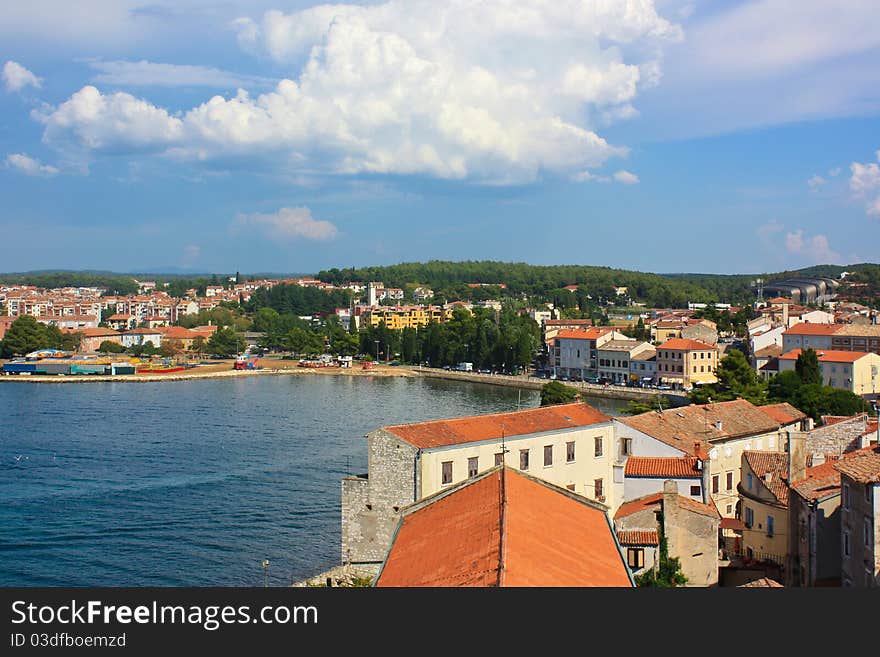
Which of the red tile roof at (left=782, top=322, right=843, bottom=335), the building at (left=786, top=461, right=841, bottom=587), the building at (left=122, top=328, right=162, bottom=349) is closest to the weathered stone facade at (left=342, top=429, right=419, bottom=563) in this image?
the building at (left=786, top=461, right=841, bottom=587)

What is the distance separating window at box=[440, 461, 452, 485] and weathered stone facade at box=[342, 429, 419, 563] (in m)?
0.42

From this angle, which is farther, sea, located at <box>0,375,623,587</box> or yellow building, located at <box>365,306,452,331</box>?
yellow building, located at <box>365,306,452,331</box>

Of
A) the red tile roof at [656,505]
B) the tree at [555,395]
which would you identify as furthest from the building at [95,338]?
the red tile roof at [656,505]

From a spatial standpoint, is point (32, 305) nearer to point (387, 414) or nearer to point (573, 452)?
point (387, 414)

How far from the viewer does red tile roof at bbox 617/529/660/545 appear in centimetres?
1052

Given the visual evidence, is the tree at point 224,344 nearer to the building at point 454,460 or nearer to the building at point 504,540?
the building at point 454,460

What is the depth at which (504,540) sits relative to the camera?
627cm

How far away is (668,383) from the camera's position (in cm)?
3741

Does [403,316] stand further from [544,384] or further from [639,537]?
[639,537]

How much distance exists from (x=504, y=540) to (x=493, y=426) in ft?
19.6

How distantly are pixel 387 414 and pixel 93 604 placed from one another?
24234 mm

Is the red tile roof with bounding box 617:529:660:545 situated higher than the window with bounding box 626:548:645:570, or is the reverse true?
the red tile roof with bounding box 617:529:660:545

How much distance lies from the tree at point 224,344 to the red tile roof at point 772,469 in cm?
4554

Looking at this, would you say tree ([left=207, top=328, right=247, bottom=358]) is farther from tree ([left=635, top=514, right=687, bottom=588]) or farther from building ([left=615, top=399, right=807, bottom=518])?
tree ([left=635, top=514, right=687, bottom=588])
